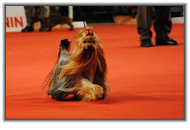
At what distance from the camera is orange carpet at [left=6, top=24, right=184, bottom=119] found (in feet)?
9.45

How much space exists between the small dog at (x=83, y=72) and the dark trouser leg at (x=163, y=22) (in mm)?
3900

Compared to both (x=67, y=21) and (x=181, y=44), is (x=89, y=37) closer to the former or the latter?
(x=181, y=44)

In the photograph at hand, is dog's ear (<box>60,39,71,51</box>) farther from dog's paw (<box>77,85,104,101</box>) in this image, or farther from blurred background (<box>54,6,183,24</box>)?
blurred background (<box>54,6,183,24</box>)

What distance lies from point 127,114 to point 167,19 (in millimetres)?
4490

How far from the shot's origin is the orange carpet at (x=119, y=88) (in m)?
2.88

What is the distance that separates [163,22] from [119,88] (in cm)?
345

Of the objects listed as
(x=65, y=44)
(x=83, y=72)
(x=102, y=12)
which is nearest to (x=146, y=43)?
(x=65, y=44)

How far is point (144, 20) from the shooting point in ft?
22.9

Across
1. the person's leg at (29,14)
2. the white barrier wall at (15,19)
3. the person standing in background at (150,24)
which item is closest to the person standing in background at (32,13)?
the person's leg at (29,14)

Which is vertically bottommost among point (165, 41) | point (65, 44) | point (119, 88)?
point (119, 88)

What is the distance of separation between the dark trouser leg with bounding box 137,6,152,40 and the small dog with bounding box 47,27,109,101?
3696mm

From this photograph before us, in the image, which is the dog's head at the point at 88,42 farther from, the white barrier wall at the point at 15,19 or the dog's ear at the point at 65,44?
the white barrier wall at the point at 15,19

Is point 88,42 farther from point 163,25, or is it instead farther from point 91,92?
point 163,25

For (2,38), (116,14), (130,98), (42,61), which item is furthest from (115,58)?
(116,14)
